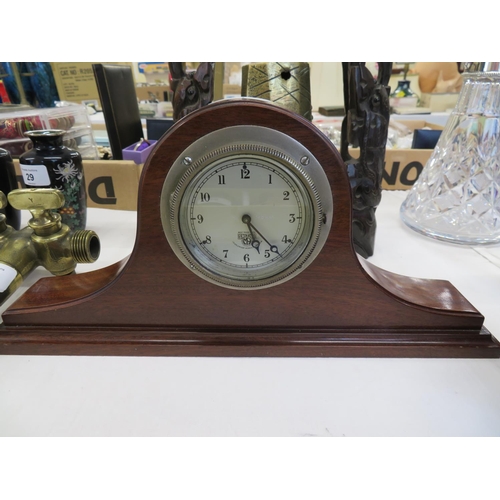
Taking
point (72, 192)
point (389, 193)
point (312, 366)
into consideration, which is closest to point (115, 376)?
point (312, 366)

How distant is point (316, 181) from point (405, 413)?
0.35m

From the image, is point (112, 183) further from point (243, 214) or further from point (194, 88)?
point (243, 214)

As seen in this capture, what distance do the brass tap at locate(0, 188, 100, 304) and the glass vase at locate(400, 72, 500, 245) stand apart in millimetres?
884

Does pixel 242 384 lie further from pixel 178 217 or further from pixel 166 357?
pixel 178 217

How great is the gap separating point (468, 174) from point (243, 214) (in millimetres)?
710

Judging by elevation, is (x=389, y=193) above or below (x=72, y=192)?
below

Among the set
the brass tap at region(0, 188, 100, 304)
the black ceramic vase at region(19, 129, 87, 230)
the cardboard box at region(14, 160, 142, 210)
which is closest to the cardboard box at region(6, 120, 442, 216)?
the cardboard box at region(14, 160, 142, 210)

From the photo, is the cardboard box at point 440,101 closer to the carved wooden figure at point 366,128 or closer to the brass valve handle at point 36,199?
the carved wooden figure at point 366,128

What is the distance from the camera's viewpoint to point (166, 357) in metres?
0.63

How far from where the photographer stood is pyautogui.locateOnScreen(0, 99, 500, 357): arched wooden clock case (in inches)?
23.8

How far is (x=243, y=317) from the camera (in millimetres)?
630

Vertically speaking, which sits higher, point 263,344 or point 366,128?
point 366,128

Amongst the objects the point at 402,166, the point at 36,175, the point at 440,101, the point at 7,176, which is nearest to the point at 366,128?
the point at 402,166

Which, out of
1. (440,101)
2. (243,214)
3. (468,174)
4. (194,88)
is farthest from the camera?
(440,101)
